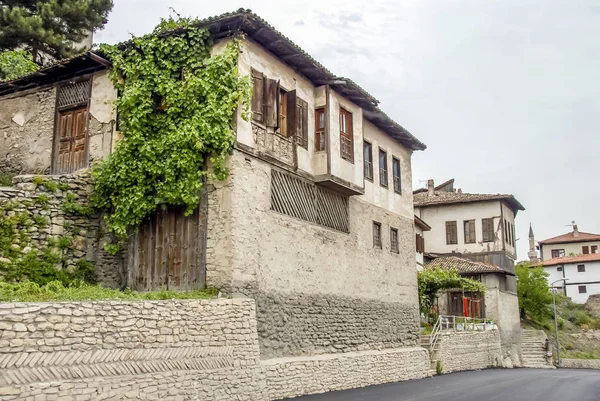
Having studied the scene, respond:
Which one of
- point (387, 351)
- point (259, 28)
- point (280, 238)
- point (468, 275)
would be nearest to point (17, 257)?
point (280, 238)

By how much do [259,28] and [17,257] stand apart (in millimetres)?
8113

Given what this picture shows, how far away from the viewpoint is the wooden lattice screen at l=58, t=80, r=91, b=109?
18.1 meters

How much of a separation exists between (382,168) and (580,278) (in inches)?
2223

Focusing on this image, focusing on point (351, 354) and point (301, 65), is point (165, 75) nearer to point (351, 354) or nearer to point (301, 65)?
point (301, 65)

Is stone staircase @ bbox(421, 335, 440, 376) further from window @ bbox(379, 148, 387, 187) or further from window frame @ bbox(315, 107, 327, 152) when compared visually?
window frame @ bbox(315, 107, 327, 152)

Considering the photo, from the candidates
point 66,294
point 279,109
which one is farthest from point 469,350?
point 66,294

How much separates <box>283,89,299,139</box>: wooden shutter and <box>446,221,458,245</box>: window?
28.7 m

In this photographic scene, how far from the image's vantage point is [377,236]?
23172 millimetres

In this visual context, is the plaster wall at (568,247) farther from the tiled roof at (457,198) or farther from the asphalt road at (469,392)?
the asphalt road at (469,392)

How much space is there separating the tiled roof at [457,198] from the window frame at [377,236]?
2167 cm

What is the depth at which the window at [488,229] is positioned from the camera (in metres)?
42.8

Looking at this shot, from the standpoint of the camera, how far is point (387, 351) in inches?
856

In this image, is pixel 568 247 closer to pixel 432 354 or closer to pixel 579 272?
pixel 579 272

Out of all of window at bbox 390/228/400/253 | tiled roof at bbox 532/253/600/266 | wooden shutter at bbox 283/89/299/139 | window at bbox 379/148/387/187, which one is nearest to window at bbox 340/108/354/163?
wooden shutter at bbox 283/89/299/139
